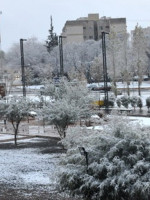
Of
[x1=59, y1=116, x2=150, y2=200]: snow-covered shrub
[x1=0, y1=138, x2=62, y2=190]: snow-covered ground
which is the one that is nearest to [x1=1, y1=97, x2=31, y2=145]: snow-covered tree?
[x1=0, y1=138, x2=62, y2=190]: snow-covered ground

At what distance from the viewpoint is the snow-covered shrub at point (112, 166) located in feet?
27.5

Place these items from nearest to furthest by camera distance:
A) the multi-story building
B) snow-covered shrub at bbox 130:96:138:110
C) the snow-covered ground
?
the snow-covered ground < snow-covered shrub at bbox 130:96:138:110 < the multi-story building

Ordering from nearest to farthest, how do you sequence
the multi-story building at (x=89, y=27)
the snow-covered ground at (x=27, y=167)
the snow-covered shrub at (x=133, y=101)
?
the snow-covered ground at (x=27, y=167)
the snow-covered shrub at (x=133, y=101)
the multi-story building at (x=89, y=27)

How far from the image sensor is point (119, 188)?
8.45m

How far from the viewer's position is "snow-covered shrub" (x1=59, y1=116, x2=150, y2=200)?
8383 millimetres

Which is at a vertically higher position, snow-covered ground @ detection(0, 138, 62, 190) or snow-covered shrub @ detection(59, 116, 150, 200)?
snow-covered shrub @ detection(59, 116, 150, 200)

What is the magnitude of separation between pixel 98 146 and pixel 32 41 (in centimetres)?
10731

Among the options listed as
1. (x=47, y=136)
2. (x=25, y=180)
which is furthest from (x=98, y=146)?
(x=47, y=136)

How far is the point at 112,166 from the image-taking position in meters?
8.59

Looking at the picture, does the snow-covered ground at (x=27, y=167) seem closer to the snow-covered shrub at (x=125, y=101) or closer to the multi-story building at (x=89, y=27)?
the snow-covered shrub at (x=125, y=101)

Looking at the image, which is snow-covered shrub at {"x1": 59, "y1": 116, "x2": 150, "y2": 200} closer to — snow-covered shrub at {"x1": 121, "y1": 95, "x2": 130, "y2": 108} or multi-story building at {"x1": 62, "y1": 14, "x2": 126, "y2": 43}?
snow-covered shrub at {"x1": 121, "y1": 95, "x2": 130, "y2": 108}

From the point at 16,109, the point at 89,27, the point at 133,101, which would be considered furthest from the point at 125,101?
the point at 89,27

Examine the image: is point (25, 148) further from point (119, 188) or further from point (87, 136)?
point (119, 188)

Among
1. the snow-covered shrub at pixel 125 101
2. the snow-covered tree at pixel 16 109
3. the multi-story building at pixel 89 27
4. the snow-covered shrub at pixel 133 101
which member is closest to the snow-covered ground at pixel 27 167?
the snow-covered tree at pixel 16 109
